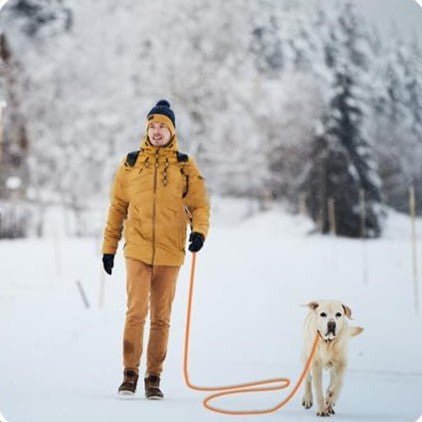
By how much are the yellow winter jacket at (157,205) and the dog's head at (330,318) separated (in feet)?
1.09

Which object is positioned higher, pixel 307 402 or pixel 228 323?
pixel 228 323

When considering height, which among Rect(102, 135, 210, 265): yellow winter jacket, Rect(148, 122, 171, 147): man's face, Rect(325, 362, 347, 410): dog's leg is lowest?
Rect(325, 362, 347, 410): dog's leg

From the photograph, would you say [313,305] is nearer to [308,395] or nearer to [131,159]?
[308,395]

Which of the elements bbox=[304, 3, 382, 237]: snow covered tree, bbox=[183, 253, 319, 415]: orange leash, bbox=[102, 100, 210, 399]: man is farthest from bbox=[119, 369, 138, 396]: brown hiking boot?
bbox=[304, 3, 382, 237]: snow covered tree

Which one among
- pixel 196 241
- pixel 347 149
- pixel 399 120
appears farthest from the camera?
pixel 347 149

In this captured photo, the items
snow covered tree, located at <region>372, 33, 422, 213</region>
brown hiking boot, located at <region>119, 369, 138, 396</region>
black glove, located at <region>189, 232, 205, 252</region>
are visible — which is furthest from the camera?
snow covered tree, located at <region>372, 33, 422, 213</region>

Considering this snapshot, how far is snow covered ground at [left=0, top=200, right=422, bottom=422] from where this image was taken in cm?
158

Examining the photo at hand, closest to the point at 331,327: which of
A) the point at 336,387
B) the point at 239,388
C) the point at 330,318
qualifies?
the point at 330,318

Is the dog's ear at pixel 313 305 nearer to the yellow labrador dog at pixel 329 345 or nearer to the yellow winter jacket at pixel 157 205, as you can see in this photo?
the yellow labrador dog at pixel 329 345

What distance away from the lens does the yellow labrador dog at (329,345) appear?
1482 millimetres

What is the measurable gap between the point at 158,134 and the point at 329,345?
64 centimetres

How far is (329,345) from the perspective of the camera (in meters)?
1.49

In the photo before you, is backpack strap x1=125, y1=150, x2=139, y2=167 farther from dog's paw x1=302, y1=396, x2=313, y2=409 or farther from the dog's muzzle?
dog's paw x1=302, y1=396, x2=313, y2=409

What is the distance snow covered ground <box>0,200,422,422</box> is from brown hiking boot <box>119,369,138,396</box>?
35 mm
